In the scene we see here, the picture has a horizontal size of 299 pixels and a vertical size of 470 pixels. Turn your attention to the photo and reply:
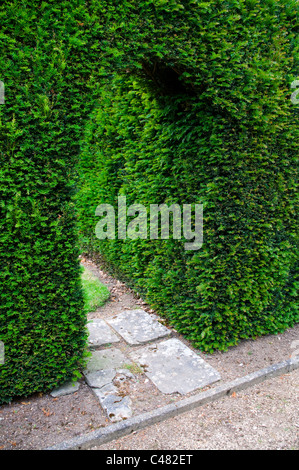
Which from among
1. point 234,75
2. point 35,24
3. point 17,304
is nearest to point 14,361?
point 17,304

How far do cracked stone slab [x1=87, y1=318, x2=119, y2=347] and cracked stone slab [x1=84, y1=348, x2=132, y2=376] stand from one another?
0.54 feet

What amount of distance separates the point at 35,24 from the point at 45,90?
469 millimetres

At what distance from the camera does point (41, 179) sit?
267cm

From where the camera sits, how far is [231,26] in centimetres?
314

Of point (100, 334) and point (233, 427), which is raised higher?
point (100, 334)

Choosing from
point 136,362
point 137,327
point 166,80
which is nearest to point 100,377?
point 136,362

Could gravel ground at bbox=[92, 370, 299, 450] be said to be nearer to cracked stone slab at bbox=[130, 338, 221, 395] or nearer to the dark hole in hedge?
cracked stone slab at bbox=[130, 338, 221, 395]

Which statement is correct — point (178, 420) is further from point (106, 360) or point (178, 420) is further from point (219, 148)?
point (219, 148)

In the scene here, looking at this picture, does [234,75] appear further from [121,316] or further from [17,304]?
[121,316]

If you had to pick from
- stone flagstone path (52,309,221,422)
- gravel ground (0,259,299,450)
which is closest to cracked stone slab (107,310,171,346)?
stone flagstone path (52,309,221,422)

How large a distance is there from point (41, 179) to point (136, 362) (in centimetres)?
→ 229

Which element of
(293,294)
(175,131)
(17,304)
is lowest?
(293,294)

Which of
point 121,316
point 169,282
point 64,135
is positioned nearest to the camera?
point 64,135

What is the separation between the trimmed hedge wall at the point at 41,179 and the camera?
8.04 feet
